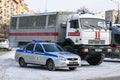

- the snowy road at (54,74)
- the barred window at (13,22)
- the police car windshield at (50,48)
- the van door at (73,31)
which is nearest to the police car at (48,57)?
the police car windshield at (50,48)

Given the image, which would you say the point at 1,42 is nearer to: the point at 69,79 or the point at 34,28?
the point at 34,28

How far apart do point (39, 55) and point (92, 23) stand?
15.9ft

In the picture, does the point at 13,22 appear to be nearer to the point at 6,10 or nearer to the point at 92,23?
the point at 92,23

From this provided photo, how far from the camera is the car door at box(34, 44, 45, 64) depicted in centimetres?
2364

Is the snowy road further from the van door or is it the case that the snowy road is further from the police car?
the van door

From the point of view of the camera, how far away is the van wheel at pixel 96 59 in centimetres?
2835

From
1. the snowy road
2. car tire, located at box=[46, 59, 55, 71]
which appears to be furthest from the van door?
car tire, located at box=[46, 59, 55, 71]

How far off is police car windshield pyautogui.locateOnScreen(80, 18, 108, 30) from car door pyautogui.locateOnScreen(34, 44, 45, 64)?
12.1ft

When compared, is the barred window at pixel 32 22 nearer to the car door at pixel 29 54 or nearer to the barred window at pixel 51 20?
the barred window at pixel 51 20

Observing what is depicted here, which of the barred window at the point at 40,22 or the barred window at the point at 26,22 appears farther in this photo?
the barred window at the point at 26,22

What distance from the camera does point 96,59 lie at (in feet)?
94.9

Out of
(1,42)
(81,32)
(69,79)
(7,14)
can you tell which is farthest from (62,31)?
(7,14)

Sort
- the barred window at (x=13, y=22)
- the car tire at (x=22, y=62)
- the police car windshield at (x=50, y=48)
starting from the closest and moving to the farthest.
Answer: the police car windshield at (x=50, y=48) → the car tire at (x=22, y=62) → the barred window at (x=13, y=22)

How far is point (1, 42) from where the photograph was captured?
76125 millimetres
